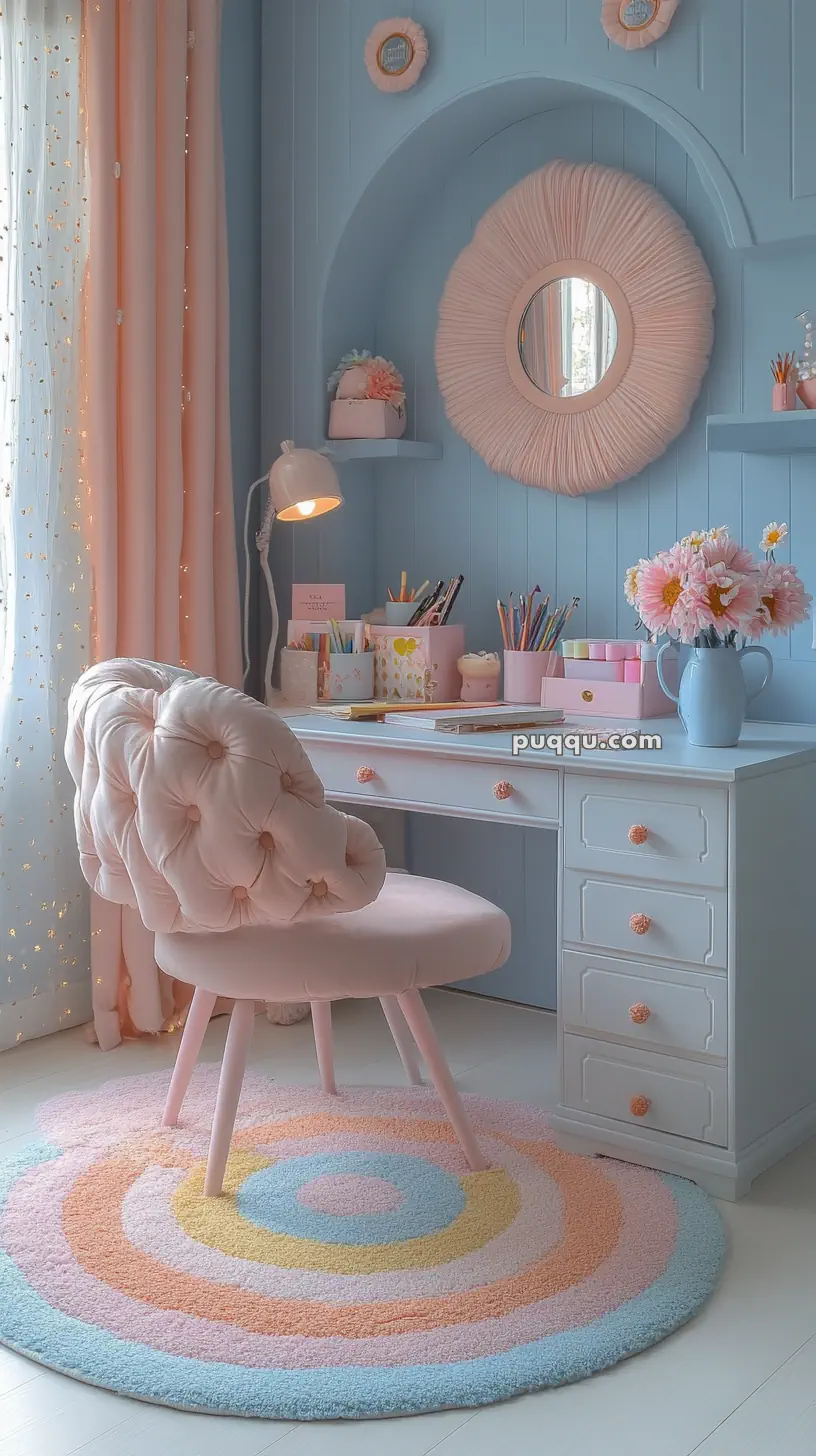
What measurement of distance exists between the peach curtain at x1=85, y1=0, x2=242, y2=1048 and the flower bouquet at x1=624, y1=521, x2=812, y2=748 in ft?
3.67

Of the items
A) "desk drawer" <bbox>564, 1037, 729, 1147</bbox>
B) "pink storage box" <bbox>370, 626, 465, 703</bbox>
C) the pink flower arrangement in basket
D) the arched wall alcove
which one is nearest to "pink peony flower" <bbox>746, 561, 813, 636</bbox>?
the pink flower arrangement in basket

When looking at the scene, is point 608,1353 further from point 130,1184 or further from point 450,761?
point 450,761

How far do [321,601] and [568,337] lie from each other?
80 centimetres

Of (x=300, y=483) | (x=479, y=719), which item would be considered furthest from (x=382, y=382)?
(x=479, y=719)

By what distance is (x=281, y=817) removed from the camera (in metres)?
1.97

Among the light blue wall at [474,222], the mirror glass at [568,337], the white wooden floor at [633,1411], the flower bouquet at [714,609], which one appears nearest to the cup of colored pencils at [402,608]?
the light blue wall at [474,222]

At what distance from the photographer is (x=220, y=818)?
197 centimetres

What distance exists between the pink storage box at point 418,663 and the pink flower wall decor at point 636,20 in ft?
4.00

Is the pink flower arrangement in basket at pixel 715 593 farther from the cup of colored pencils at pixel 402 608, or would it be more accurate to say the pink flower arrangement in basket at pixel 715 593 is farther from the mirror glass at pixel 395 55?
the mirror glass at pixel 395 55

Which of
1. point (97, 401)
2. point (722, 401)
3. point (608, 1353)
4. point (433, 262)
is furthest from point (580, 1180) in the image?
point (433, 262)

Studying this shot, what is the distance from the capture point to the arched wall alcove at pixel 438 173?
259 cm

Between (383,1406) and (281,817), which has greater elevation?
(281,817)

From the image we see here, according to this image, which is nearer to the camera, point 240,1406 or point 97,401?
point 240,1406

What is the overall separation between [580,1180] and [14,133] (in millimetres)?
2277
